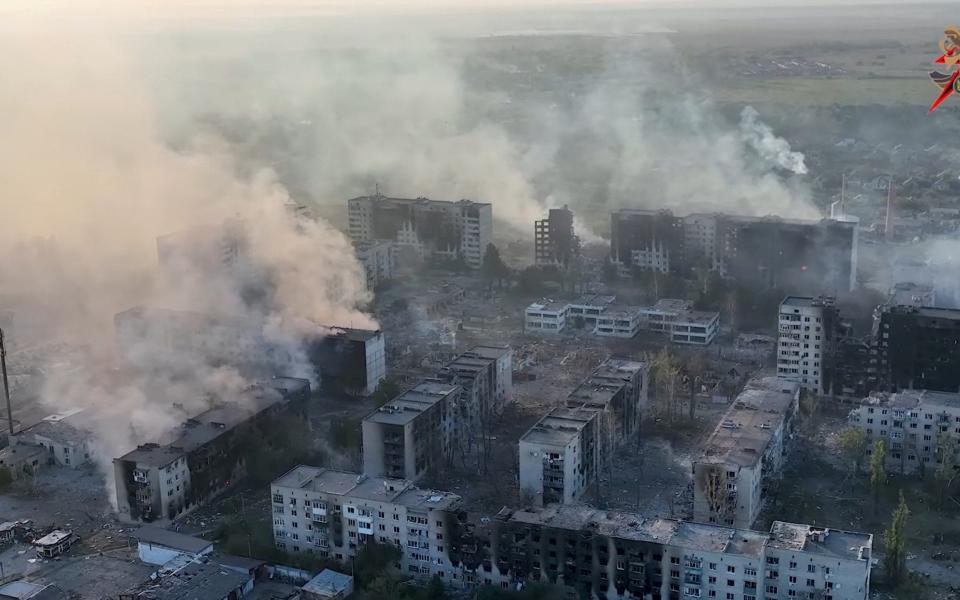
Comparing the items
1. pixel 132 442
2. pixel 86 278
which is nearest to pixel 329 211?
pixel 86 278

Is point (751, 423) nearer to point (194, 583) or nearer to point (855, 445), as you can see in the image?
point (855, 445)

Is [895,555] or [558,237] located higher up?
[558,237]

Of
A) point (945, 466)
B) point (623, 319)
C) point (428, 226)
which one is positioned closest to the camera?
point (945, 466)

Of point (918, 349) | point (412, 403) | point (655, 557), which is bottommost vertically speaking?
point (655, 557)

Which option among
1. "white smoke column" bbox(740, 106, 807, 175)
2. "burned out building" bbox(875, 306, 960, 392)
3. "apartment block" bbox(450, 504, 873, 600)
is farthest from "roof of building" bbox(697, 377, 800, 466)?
"white smoke column" bbox(740, 106, 807, 175)

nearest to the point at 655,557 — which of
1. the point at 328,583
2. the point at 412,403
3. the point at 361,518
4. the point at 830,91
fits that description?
the point at 361,518

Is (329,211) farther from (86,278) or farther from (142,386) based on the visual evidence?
(142,386)

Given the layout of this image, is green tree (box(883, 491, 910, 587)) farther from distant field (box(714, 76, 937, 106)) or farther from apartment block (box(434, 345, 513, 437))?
distant field (box(714, 76, 937, 106))

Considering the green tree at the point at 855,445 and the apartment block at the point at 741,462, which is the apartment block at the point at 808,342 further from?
the apartment block at the point at 741,462
